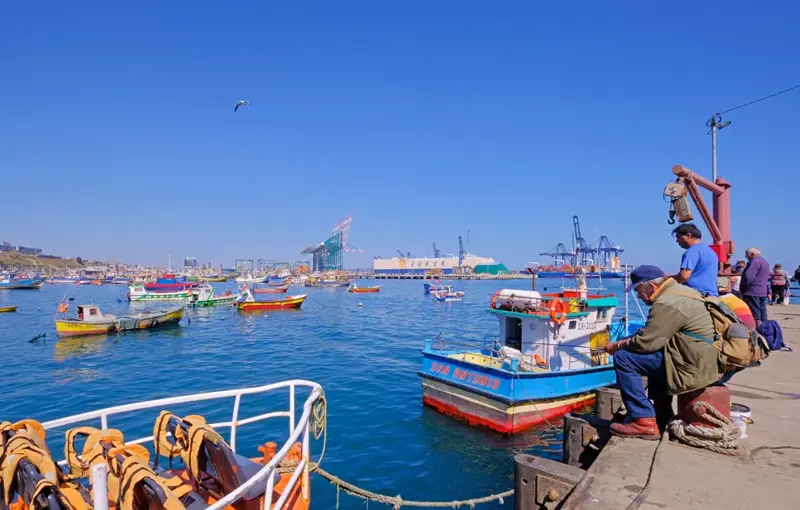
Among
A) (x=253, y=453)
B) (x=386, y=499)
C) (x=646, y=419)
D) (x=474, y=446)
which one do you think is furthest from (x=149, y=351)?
(x=646, y=419)

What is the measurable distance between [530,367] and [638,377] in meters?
8.56

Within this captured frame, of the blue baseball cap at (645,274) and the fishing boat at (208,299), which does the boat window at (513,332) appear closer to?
the blue baseball cap at (645,274)

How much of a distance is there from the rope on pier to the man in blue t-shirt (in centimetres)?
207

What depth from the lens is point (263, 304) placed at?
1959 inches

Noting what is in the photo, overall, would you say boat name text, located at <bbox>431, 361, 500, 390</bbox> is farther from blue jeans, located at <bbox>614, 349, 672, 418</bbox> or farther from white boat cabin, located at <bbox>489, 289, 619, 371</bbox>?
blue jeans, located at <bbox>614, 349, 672, 418</bbox>

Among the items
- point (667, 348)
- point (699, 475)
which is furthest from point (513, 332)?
point (699, 475)

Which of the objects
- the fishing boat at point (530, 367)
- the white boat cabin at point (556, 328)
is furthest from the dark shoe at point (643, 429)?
the white boat cabin at point (556, 328)

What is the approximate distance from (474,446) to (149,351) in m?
23.2

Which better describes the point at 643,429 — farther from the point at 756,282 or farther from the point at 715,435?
the point at 756,282

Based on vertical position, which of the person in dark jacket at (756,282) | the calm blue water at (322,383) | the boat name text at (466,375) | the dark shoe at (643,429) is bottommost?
the calm blue water at (322,383)

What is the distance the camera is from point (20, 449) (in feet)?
12.7

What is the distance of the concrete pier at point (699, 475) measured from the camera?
3.62 meters

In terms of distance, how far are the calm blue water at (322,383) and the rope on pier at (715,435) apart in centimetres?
557

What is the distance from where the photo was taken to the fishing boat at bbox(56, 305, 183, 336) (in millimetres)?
31016
